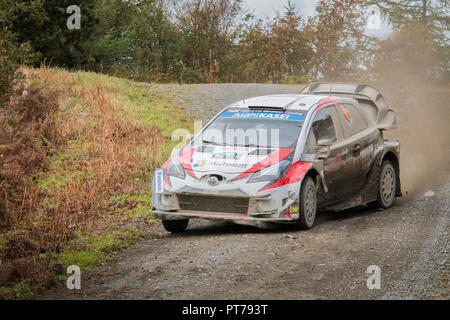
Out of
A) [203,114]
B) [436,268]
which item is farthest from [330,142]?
[203,114]

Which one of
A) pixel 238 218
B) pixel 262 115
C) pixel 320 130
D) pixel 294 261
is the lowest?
pixel 294 261

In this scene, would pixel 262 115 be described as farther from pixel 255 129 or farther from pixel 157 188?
pixel 157 188

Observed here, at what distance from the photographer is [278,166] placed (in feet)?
27.7

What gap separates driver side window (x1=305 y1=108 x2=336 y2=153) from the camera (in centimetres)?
907

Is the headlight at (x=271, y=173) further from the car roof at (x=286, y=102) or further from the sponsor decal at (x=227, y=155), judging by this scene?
the car roof at (x=286, y=102)

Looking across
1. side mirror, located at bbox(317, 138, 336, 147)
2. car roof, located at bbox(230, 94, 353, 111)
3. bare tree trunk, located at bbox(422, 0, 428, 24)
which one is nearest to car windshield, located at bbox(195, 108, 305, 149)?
car roof, located at bbox(230, 94, 353, 111)

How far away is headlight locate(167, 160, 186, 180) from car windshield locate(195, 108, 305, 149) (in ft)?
2.17

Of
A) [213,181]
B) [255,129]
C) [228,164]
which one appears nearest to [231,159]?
[228,164]

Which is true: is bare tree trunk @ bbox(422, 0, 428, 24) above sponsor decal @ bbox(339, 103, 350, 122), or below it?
above

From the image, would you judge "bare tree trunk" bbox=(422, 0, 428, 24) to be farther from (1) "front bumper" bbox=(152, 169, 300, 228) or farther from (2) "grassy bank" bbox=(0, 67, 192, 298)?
(1) "front bumper" bbox=(152, 169, 300, 228)

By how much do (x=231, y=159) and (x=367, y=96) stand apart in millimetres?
4268

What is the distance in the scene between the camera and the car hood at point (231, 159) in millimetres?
8414

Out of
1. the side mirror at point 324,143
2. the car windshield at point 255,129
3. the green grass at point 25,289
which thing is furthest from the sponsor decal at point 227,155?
the green grass at point 25,289

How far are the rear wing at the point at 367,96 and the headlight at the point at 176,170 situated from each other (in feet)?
12.3
